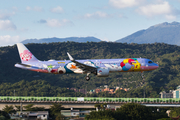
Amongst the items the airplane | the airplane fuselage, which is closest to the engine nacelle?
the airplane

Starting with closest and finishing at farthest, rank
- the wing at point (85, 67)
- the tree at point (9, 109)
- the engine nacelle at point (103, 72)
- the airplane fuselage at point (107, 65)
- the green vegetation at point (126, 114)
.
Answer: the wing at point (85, 67), the engine nacelle at point (103, 72), the airplane fuselage at point (107, 65), the green vegetation at point (126, 114), the tree at point (9, 109)

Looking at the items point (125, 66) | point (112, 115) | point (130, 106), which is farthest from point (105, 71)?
point (130, 106)

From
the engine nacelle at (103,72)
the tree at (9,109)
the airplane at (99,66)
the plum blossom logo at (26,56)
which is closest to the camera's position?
the engine nacelle at (103,72)

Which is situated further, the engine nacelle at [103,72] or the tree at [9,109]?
the tree at [9,109]

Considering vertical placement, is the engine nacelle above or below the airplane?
below

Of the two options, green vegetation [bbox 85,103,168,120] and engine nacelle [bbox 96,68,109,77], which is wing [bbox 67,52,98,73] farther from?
green vegetation [bbox 85,103,168,120]

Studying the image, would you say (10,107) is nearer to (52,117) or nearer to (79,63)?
(52,117)

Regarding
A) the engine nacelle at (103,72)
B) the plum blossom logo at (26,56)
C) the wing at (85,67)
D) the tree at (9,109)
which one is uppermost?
the plum blossom logo at (26,56)

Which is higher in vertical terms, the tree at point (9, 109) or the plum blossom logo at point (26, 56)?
the plum blossom logo at point (26, 56)

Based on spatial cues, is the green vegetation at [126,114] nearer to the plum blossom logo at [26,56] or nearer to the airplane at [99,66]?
the airplane at [99,66]

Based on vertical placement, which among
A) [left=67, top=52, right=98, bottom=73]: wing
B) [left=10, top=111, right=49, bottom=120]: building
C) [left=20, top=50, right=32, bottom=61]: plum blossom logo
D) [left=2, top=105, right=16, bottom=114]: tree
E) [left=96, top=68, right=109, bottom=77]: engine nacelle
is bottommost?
[left=10, top=111, right=49, bottom=120]: building

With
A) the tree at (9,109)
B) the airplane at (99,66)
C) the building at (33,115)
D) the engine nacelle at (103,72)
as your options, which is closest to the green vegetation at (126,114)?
the airplane at (99,66)

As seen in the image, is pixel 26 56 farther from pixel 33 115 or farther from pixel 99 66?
pixel 33 115

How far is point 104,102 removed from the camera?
15412 cm
